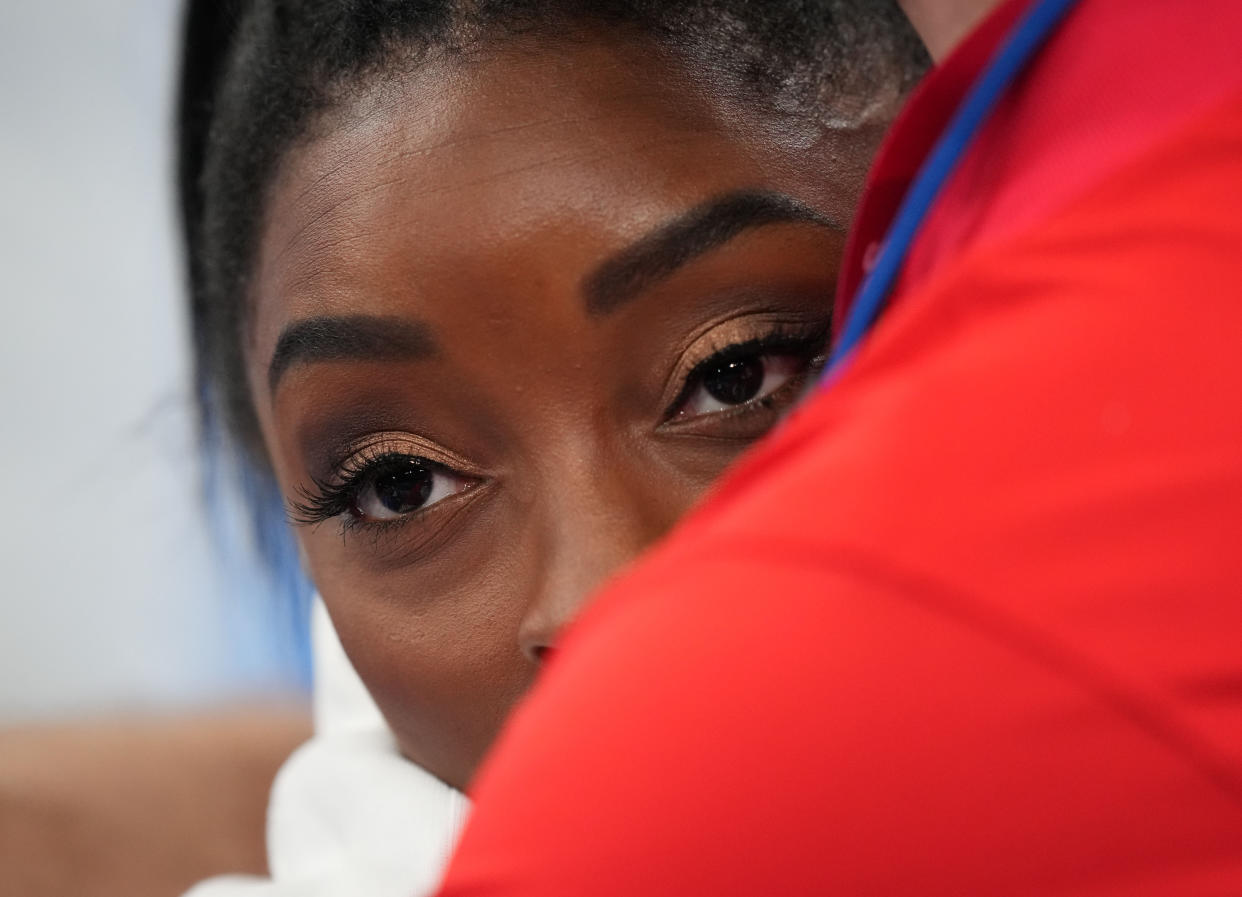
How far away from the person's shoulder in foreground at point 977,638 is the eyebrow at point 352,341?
1.26 ft

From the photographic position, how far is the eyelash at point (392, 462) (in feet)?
2.32

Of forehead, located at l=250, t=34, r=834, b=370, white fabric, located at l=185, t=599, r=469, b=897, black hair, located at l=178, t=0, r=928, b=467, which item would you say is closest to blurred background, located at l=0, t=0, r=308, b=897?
white fabric, located at l=185, t=599, r=469, b=897

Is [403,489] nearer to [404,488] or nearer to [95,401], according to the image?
[404,488]

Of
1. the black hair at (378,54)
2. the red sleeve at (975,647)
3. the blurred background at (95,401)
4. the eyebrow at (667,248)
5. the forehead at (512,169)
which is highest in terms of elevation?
the blurred background at (95,401)

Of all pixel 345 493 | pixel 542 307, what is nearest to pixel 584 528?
pixel 542 307

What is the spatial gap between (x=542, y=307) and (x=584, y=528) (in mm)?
113

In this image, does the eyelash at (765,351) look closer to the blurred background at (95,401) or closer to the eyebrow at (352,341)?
the eyebrow at (352,341)

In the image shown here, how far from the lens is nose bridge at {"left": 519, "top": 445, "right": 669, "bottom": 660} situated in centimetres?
65

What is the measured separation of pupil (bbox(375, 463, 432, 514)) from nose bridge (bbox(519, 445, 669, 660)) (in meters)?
0.14

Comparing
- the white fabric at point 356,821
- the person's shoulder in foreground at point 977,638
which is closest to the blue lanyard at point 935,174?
the person's shoulder in foreground at point 977,638

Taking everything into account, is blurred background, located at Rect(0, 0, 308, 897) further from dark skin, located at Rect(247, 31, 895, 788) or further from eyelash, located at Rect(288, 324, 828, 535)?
dark skin, located at Rect(247, 31, 895, 788)

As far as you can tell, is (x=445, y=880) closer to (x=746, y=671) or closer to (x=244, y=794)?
(x=746, y=671)

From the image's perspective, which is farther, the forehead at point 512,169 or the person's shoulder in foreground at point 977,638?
the forehead at point 512,169

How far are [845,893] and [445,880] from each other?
0.35ft
